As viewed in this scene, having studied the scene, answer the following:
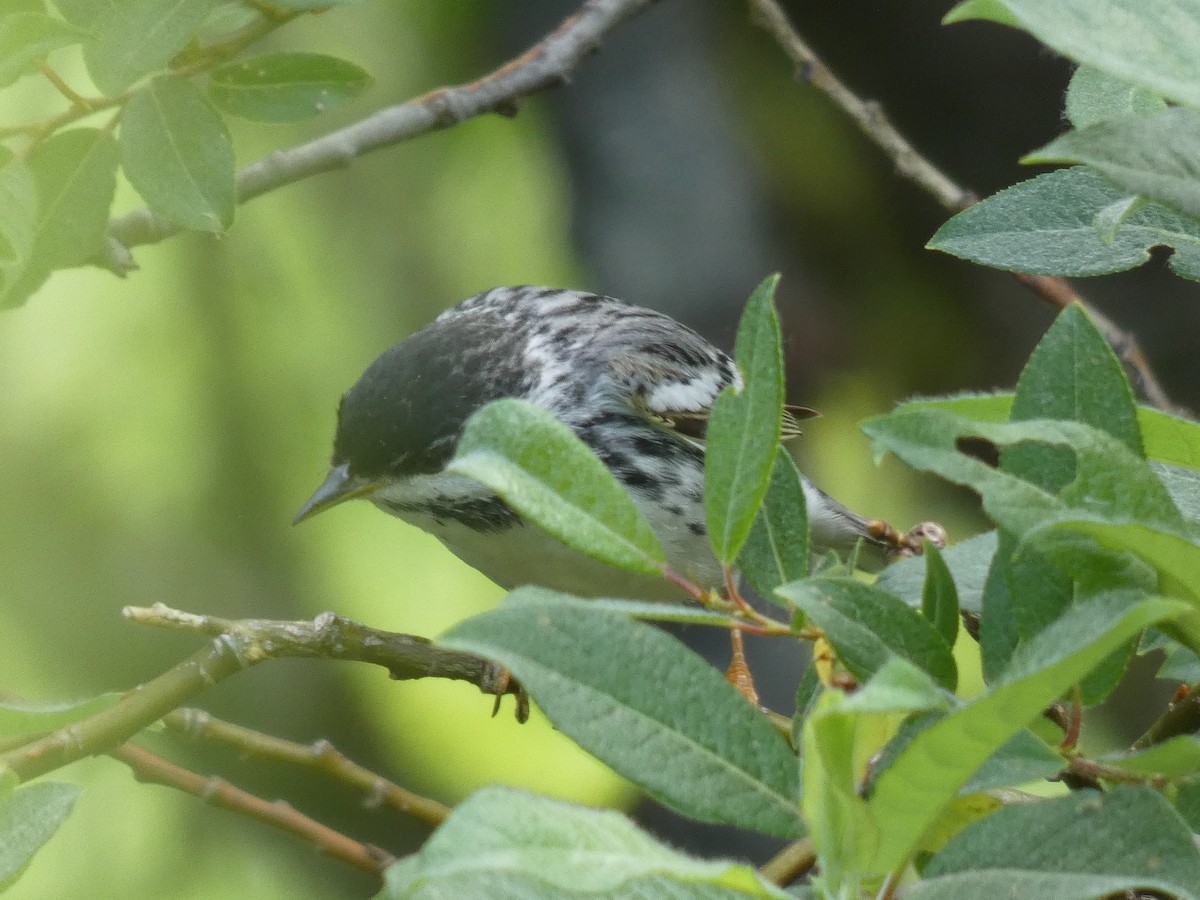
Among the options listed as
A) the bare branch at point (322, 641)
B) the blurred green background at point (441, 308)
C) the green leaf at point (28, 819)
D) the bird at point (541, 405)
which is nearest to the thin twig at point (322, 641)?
the bare branch at point (322, 641)

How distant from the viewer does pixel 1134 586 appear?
0.27m

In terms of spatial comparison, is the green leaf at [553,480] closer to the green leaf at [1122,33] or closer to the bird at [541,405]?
the green leaf at [1122,33]

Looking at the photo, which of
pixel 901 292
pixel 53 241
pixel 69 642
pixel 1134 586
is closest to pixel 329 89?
pixel 53 241

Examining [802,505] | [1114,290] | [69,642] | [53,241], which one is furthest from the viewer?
[1114,290]

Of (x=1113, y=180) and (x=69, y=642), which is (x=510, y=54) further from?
(x=1113, y=180)

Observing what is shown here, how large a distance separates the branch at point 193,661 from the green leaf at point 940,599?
29 centimetres

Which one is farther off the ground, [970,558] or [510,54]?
[510,54]

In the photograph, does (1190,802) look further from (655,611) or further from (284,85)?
(284,85)

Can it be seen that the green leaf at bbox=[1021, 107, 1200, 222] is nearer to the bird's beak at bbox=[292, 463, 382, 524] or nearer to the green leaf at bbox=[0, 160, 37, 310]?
the green leaf at bbox=[0, 160, 37, 310]

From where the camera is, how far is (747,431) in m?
0.33

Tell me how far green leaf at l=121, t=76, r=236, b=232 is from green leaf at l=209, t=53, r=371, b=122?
3 centimetres

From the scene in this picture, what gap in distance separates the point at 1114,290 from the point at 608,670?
1.67 meters

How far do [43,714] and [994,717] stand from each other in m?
0.30

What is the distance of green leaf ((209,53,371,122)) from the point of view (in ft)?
2.29
